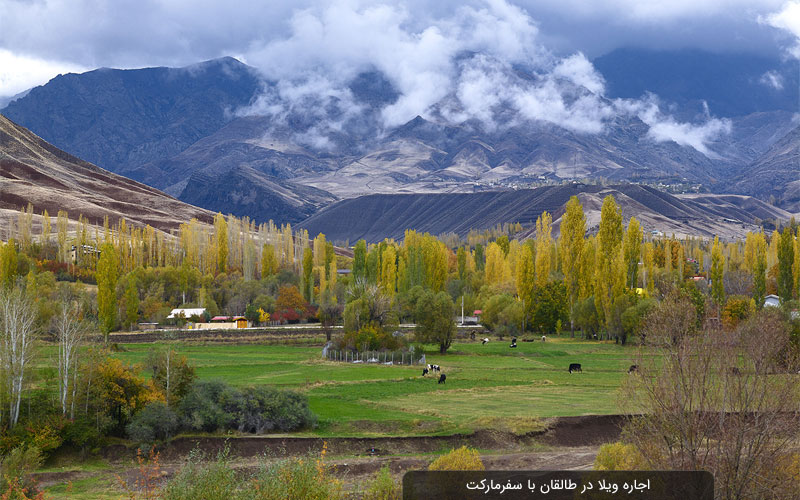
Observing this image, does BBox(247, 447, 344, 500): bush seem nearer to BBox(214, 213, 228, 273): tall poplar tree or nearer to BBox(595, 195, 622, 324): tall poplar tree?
BBox(595, 195, 622, 324): tall poplar tree

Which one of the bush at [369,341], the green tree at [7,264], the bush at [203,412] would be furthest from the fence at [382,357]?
the green tree at [7,264]

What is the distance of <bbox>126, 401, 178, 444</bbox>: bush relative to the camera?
34938 mm

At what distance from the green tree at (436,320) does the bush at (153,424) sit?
110 ft

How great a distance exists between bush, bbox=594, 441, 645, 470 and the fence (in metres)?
35.3

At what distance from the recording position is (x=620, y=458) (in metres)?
24.2

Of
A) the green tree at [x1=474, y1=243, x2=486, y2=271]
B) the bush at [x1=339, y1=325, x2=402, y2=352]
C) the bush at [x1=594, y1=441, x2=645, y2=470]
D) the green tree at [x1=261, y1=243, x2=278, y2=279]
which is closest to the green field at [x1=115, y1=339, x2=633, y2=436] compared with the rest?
the bush at [x1=594, y1=441, x2=645, y2=470]

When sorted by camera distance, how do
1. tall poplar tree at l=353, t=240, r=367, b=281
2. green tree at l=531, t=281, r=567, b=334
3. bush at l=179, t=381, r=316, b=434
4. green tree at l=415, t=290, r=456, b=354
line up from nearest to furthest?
bush at l=179, t=381, r=316, b=434 → green tree at l=415, t=290, r=456, b=354 → green tree at l=531, t=281, r=567, b=334 → tall poplar tree at l=353, t=240, r=367, b=281

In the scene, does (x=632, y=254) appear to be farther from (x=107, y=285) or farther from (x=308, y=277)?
→ (x=107, y=285)

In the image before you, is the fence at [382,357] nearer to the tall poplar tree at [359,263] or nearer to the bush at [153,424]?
the bush at [153,424]

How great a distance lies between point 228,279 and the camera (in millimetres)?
116812

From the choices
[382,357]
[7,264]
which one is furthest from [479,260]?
[7,264]

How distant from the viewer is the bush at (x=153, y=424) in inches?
1375

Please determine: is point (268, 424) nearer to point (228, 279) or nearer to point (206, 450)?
point (206, 450)

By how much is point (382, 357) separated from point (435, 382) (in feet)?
39.9
